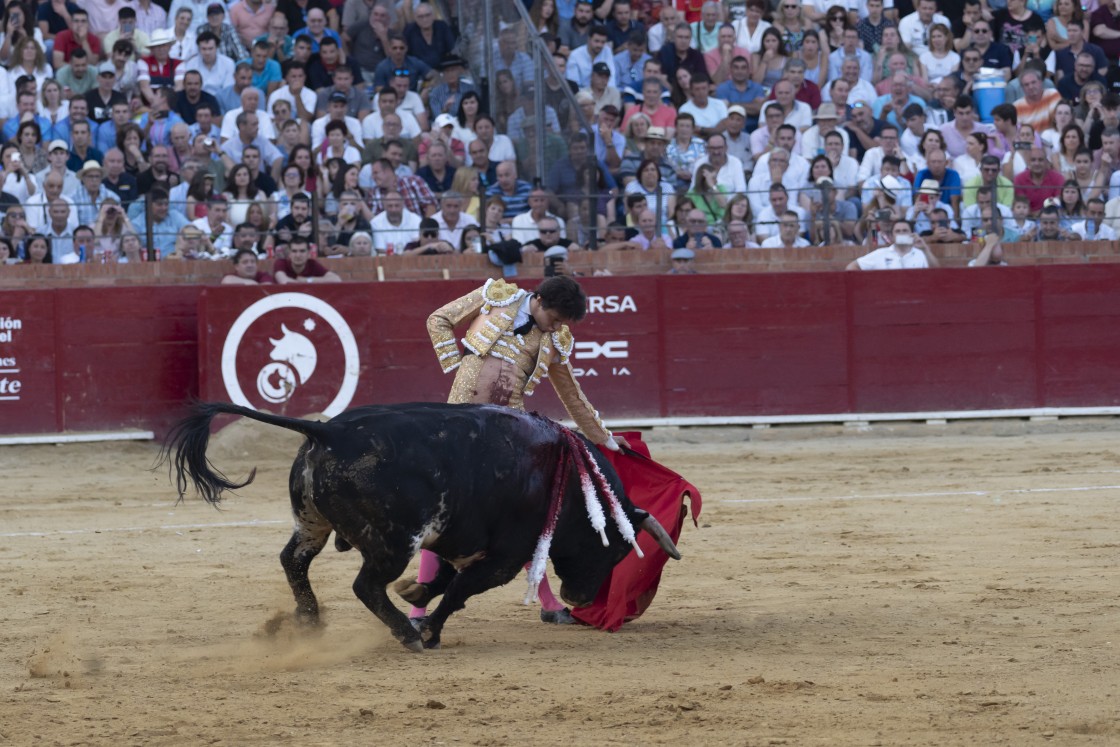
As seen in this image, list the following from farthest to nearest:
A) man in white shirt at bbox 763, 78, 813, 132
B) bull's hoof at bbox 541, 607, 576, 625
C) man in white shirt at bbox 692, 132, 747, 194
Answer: man in white shirt at bbox 763, 78, 813, 132 → man in white shirt at bbox 692, 132, 747, 194 → bull's hoof at bbox 541, 607, 576, 625

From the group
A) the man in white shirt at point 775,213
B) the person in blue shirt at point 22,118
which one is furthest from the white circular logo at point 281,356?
the man in white shirt at point 775,213

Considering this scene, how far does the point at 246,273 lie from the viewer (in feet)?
40.4

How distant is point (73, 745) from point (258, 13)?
1109cm

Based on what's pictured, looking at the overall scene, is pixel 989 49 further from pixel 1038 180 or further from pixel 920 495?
pixel 920 495

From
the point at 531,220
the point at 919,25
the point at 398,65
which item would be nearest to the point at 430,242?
the point at 531,220

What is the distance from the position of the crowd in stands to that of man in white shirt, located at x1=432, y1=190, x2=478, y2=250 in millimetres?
29

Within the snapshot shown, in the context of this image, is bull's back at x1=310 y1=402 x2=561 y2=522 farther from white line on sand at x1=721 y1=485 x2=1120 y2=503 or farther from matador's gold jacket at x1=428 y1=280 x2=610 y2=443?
white line on sand at x1=721 y1=485 x2=1120 y2=503

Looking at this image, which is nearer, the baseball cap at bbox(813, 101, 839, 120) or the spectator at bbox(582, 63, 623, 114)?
the baseball cap at bbox(813, 101, 839, 120)

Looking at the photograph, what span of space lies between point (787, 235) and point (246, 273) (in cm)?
431

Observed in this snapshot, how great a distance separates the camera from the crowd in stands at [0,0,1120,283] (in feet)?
41.7

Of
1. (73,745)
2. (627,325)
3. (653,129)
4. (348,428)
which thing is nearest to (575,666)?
(348,428)

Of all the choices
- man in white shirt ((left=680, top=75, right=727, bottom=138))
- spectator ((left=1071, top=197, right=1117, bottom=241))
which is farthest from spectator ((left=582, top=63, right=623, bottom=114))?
spectator ((left=1071, top=197, right=1117, bottom=241))

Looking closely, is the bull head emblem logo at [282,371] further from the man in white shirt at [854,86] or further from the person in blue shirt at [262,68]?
the man in white shirt at [854,86]

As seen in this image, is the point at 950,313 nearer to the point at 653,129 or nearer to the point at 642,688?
the point at 653,129
